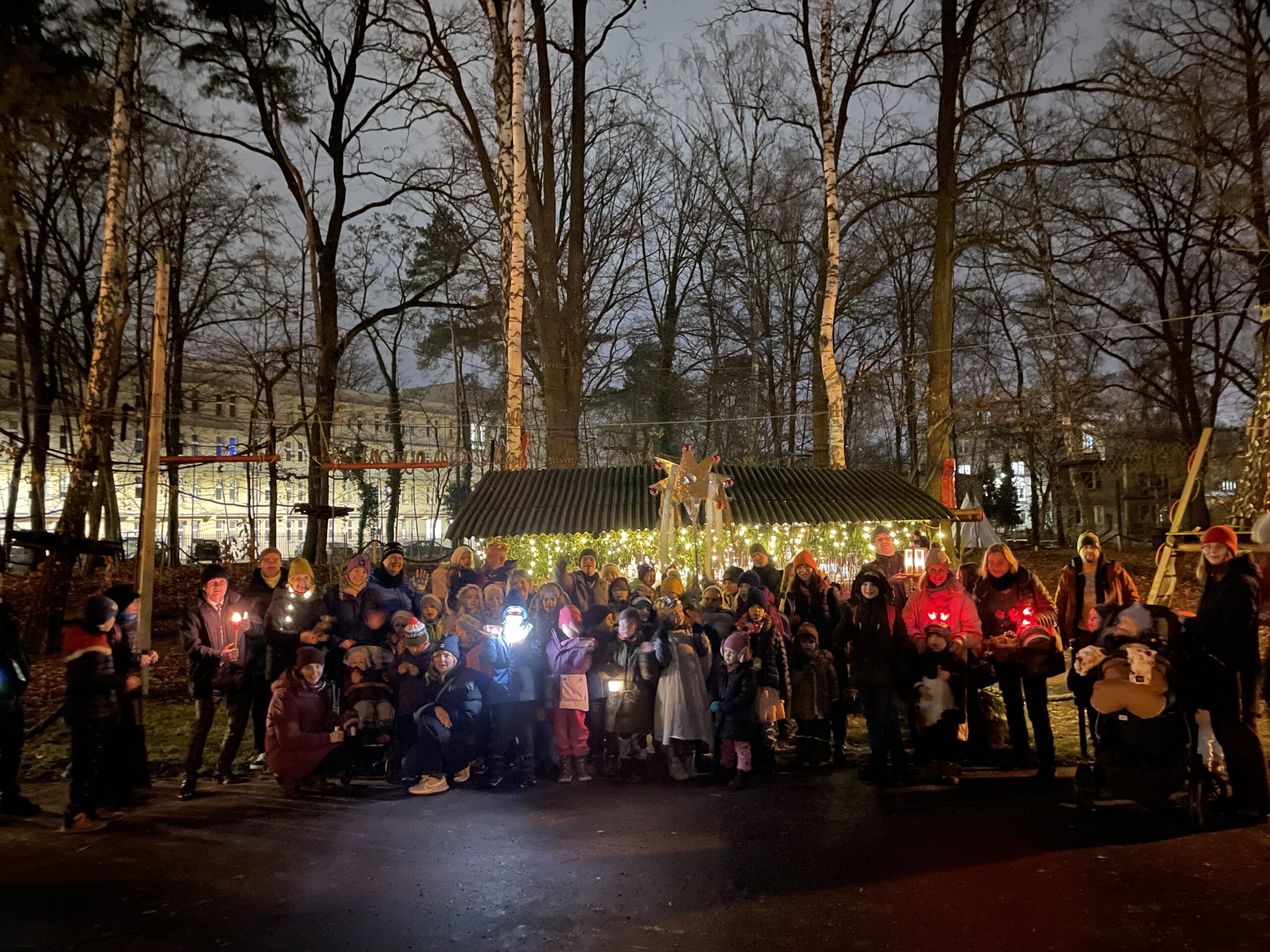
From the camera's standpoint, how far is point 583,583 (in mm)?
7996

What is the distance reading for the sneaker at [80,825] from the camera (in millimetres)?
5316

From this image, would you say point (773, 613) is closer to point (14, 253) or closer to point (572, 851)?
point (572, 851)

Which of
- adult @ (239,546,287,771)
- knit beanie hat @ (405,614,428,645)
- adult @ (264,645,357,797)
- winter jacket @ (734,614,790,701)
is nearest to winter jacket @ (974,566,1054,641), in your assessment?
winter jacket @ (734,614,790,701)

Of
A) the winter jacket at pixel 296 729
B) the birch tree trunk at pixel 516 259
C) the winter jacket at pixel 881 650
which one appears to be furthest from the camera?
the birch tree trunk at pixel 516 259

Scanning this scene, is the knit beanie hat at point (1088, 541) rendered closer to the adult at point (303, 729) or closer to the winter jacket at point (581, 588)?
the winter jacket at point (581, 588)

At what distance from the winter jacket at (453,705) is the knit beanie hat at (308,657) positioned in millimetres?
869

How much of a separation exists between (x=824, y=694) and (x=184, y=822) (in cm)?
488

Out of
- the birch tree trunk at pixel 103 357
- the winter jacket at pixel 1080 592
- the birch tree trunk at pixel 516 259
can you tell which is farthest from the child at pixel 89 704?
the birch tree trunk at pixel 516 259

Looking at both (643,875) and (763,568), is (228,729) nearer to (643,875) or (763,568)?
(643,875)

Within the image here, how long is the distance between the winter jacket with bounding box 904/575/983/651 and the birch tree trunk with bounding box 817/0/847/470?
9.33 metres

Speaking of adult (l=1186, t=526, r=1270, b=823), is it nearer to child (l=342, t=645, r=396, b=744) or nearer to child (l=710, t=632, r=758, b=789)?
child (l=710, t=632, r=758, b=789)

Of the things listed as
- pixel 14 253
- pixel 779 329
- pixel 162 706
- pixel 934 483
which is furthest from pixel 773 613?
pixel 779 329

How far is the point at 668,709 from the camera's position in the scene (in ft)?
21.0

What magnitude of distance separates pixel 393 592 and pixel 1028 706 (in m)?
5.43
